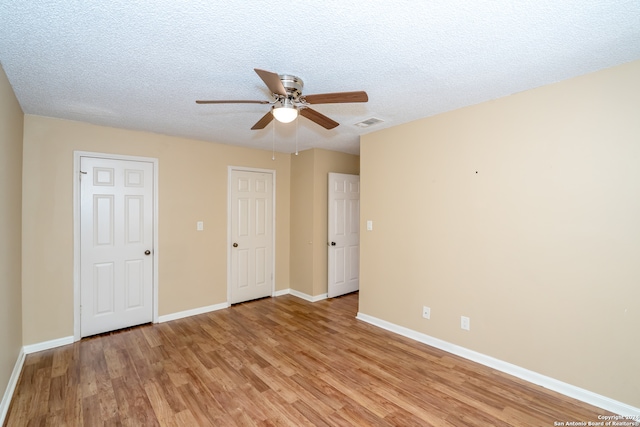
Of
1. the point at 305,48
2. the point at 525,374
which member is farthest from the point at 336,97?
the point at 525,374

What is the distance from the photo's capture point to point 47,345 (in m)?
3.07

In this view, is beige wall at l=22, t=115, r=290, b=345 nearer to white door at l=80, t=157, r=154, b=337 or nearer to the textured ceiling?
white door at l=80, t=157, r=154, b=337

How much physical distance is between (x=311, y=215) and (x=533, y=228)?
292 cm

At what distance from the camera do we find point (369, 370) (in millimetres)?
2635

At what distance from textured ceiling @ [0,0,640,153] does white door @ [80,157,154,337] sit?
94cm

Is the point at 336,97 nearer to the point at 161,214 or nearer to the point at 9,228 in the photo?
the point at 9,228

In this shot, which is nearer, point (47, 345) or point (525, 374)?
point (525, 374)

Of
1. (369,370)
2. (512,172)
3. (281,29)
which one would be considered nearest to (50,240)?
(281,29)

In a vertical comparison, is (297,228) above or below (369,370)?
above

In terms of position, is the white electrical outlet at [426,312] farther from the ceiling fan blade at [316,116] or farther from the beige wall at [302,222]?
the ceiling fan blade at [316,116]

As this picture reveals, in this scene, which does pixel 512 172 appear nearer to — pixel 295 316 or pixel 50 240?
pixel 295 316

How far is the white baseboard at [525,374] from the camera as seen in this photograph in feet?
6.76

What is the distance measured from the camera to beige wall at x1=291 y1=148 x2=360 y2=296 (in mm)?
4652

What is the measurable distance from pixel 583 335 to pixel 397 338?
1.63 m
